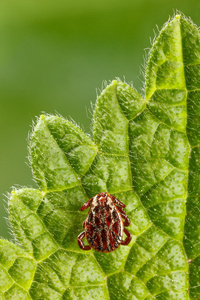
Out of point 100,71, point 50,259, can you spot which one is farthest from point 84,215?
point 100,71

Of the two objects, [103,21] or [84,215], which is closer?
[84,215]

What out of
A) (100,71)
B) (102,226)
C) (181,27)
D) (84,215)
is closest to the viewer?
(181,27)

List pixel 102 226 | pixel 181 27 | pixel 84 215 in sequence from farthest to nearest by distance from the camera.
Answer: pixel 102 226 → pixel 84 215 → pixel 181 27

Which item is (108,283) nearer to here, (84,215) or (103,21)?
(84,215)

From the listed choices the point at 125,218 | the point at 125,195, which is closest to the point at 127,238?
the point at 125,218

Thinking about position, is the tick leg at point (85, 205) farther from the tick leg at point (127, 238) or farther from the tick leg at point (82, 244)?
the tick leg at point (127, 238)

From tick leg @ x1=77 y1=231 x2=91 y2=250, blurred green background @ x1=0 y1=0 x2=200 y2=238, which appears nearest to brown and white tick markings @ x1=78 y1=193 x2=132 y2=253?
tick leg @ x1=77 y1=231 x2=91 y2=250
